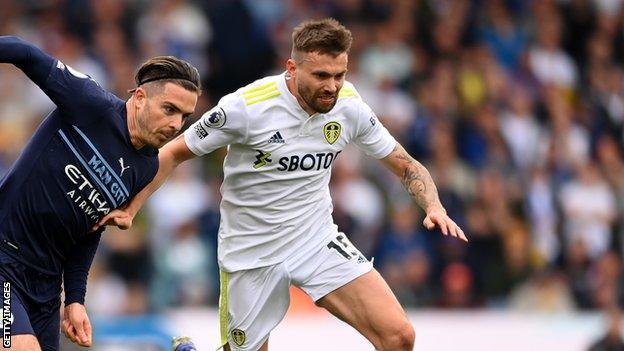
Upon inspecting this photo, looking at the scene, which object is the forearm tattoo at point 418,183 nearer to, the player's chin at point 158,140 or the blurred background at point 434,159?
the player's chin at point 158,140

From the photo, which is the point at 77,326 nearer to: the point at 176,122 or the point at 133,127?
the point at 133,127

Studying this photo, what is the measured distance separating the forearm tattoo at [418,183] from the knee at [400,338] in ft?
2.51

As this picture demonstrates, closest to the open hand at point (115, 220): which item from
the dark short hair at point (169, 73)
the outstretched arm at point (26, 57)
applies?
the dark short hair at point (169, 73)

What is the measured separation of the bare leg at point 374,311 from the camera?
859 centimetres

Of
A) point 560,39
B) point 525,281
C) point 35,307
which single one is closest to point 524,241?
point 525,281

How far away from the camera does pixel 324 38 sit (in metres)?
8.31

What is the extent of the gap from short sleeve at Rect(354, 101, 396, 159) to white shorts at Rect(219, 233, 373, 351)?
611 millimetres

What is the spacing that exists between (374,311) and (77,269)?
1.88 meters

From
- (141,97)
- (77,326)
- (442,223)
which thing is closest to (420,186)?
(442,223)

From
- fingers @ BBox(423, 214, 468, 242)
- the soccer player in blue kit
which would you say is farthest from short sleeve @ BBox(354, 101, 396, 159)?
the soccer player in blue kit

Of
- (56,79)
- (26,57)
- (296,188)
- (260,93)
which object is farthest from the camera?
(296,188)

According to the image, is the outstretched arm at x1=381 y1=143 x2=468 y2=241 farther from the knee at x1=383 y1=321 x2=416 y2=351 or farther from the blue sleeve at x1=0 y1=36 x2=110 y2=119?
the blue sleeve at x1=0 y1=36 x2=110 y2=119

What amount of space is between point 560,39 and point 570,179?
2.91 meters

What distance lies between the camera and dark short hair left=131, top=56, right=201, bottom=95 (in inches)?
303
